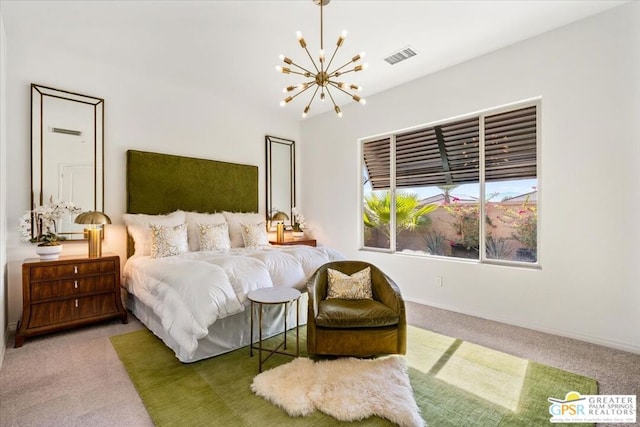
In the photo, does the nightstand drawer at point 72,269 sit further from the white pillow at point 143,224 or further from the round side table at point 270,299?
the round side table at point 270,299

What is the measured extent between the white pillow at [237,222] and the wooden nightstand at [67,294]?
1.43 m

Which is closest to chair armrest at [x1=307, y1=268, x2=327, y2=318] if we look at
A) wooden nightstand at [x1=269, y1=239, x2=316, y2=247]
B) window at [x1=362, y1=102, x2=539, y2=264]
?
window at [x1=362, y1=102, x2=539, y2=264]

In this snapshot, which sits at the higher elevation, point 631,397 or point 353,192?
point 353,192

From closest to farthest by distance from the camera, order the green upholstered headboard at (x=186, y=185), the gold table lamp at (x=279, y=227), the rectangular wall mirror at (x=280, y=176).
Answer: the green upholstered headboard at (x=186, y=185) → the gold table lamp at (x=279, y=227) → the rectangular wall mirror at (x=280, y=176)

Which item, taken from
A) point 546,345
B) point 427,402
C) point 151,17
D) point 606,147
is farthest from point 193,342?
point 606,147

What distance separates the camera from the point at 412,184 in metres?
4.50

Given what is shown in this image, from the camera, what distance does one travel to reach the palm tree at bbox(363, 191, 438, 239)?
4.41 m

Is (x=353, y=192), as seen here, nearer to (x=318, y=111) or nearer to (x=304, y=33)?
(x=318, y=111)

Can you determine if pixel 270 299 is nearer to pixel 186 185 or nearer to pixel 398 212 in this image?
pixel 186 185

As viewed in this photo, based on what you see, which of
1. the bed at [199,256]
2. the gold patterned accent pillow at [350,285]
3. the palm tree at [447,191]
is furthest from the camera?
the palm tree at [447,191]

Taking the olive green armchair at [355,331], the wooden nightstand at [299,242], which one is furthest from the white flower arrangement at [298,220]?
the olive green armchair at [355,331]

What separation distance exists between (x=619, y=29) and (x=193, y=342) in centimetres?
462

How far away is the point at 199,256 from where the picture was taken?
3.35 m

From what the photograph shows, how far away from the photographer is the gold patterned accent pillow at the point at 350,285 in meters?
2.86
